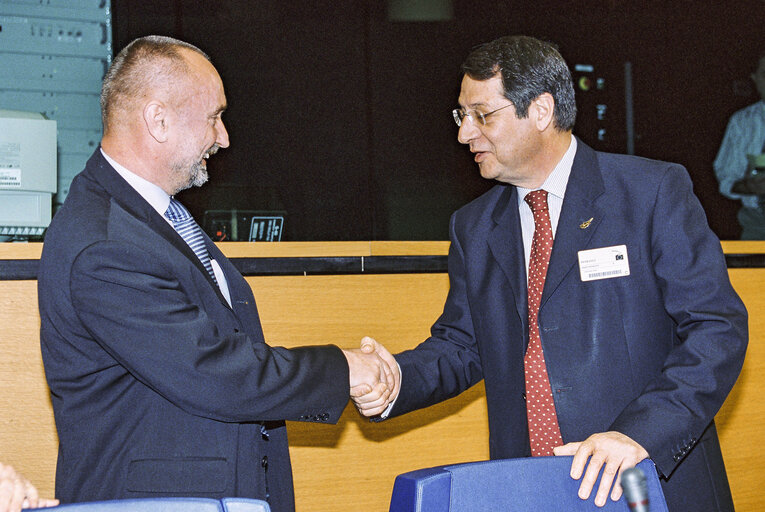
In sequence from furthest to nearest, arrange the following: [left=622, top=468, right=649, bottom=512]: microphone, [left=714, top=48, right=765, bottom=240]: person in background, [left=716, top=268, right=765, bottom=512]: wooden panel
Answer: [left=714, top=48, right=765, bottom=240]: person in background < [left=716, top=268, right=765, bottom=512]: wooden panel < [left=622, top=468, right=649, bottom=512]: microphone

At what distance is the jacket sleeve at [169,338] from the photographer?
4.76ft

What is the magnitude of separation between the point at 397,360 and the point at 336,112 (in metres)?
2.72

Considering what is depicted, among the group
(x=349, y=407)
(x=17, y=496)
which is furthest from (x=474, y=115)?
(x=17, y=496)

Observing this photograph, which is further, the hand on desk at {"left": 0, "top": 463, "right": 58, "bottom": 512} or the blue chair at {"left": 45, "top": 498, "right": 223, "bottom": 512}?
the hand on desk at {"left": 0, "top": 463, "right": 58, "bottom": 512}

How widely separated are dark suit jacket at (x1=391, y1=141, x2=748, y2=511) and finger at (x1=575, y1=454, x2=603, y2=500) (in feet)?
0.86

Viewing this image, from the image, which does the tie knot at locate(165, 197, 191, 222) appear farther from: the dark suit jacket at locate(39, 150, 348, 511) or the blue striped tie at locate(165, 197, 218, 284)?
the dark suit jacket at locate(39, 150, 348, 511)

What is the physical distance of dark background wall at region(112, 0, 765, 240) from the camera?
14.6 ft

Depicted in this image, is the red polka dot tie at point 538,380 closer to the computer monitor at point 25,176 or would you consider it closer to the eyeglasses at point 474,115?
the eyeglasses at point 474,115

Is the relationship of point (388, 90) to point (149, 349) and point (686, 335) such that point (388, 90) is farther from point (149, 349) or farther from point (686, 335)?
point (149, 349)

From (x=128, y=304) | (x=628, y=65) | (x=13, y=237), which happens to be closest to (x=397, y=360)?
(x=128, y=304)

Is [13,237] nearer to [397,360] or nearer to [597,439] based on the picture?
[397,360]

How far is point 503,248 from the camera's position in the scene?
1.93 metres

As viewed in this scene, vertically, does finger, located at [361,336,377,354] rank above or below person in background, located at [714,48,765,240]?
below

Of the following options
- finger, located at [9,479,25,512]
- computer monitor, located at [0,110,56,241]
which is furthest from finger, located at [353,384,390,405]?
computer monitor, located at [0,110,56,241]
